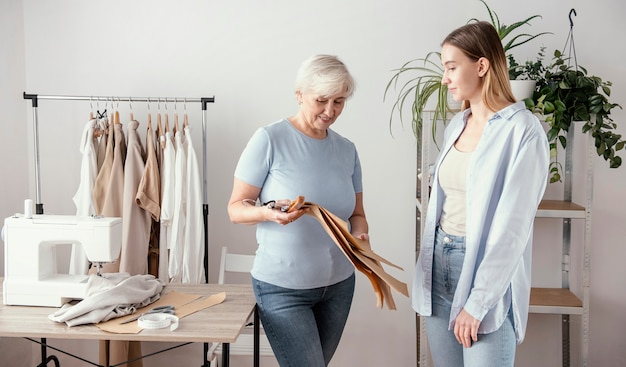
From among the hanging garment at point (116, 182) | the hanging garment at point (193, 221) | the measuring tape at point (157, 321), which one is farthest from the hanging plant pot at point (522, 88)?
the hanging garment at point (116, 182)

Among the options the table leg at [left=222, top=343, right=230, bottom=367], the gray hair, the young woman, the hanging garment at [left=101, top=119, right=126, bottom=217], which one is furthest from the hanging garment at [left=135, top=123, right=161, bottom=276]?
the young woman

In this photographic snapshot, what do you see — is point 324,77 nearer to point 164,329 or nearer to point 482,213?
point 482,213

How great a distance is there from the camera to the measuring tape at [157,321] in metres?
2.04

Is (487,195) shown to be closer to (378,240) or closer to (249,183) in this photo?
(249,183)

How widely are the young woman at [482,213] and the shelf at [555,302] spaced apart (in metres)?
1.28

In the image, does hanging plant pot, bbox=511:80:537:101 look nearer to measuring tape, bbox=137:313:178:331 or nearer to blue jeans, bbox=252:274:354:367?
blue jeans, bbox=252:274:354:367

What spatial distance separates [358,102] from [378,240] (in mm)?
826

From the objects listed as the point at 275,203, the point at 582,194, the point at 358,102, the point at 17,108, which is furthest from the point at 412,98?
the point at 17,108

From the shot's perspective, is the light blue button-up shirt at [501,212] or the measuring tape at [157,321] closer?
the light blue button-up shirt at [501,212]

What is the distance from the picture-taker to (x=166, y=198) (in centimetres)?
325

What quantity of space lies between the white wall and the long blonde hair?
170 centimetres

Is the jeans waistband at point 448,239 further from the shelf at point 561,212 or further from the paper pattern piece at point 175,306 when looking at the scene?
the shelf at point 561,212

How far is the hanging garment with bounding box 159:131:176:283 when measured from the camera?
325 cm

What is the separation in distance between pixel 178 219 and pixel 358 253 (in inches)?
63.4
